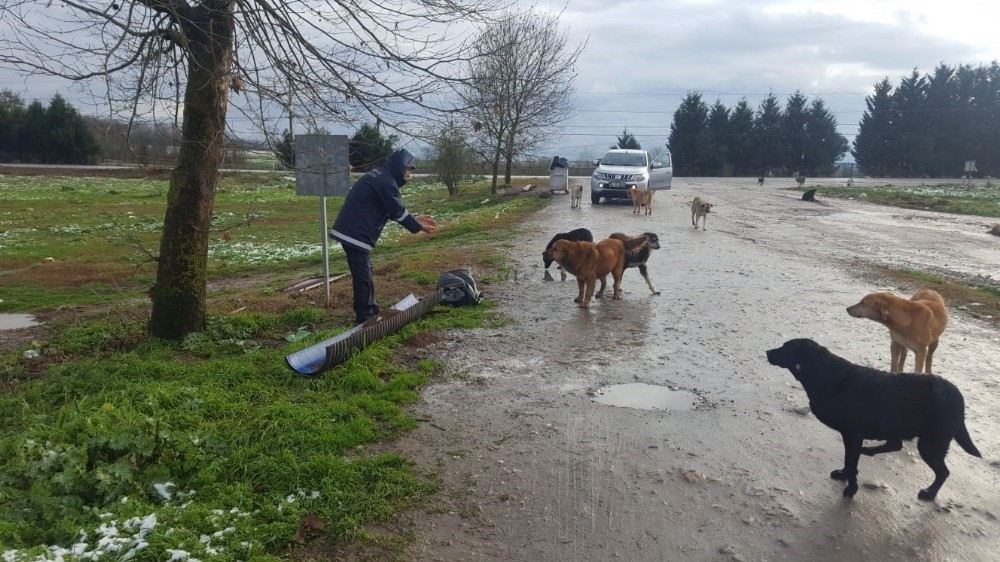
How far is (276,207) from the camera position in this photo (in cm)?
3644

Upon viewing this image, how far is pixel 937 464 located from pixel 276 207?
1385 inches

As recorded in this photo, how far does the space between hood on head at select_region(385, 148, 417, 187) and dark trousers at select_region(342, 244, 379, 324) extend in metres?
0.95

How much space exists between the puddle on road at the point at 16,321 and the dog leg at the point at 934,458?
10861 mm

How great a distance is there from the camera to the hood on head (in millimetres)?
8031

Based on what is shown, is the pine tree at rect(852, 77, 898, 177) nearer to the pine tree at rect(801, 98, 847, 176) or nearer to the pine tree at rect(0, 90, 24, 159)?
the pine tree at rect(801, 98, 847, 176)

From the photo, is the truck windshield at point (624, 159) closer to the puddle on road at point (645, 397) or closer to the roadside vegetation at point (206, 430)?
the roadside vegetation at point (206, 430)

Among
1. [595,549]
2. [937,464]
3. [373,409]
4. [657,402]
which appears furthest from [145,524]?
[937,464]

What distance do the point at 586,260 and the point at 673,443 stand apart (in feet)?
15.7

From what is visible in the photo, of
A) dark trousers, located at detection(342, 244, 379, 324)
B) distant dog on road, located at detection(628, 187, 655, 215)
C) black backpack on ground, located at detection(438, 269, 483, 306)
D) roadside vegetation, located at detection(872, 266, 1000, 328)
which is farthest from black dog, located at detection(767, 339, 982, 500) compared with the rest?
distant dog on road, located at detection(628, 187, 655, 215)

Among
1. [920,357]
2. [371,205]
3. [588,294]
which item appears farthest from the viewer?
[588,294]

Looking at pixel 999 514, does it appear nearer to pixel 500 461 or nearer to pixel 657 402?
pixel 657 402

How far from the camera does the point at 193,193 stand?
25.2ft

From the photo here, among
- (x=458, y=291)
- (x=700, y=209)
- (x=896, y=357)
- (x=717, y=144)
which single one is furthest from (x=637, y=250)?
(x=717, y=144)

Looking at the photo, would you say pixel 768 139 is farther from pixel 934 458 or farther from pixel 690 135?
pixel 934 458
